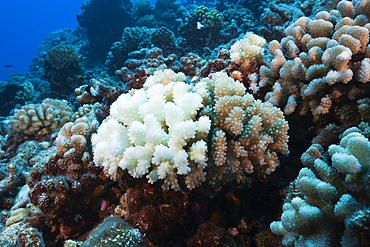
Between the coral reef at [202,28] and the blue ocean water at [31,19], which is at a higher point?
the blue ocean water at [31,19]

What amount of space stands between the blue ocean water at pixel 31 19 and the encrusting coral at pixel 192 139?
4852 inches

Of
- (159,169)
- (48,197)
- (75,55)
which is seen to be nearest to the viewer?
(159,169)

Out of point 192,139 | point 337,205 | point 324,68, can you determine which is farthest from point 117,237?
point 324,68

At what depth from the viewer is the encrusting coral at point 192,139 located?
63.2 inches

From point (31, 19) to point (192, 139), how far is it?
14554 cm

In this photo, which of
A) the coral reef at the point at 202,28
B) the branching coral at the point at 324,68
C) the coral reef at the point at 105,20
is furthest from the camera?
the coral reef at the point at 105,20

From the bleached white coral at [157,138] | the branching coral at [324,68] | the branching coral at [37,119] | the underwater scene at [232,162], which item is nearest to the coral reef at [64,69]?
the branching coral at [37,119]

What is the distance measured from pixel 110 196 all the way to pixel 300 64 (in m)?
2.70

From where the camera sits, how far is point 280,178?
208cm

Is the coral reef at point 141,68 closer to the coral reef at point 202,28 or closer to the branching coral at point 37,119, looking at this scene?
the branching coral at point 37,119

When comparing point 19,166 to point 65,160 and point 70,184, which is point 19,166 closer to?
point 65,160

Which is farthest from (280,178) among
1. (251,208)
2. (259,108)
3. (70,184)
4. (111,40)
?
(111,40)

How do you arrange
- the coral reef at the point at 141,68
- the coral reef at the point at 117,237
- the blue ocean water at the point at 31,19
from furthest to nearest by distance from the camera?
the blue ocean water at the point at 31,19 < the coral reef at the point at 141,68 < the coral reef at the point at 117,237

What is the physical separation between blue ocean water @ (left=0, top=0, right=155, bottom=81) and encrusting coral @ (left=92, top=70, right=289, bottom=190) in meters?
123
